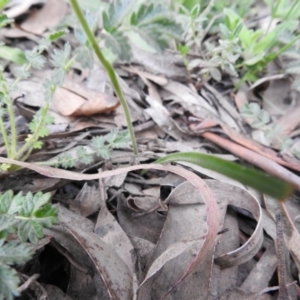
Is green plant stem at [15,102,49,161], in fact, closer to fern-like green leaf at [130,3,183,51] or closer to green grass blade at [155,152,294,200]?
fern-like green leaf at [130,3,183,51]

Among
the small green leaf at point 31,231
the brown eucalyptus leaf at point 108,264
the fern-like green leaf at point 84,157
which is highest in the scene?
the small green leaf at point 31,231

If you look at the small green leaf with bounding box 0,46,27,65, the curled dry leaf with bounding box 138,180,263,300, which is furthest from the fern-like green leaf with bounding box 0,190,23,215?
the small green leaf with bounding box 0,46,27,65

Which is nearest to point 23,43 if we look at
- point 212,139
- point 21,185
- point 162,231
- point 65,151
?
point 65,151

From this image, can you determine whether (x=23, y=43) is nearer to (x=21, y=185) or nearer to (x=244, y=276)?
(x=21, y=185)

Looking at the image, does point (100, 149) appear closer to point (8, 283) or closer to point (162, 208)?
point (162, 208)

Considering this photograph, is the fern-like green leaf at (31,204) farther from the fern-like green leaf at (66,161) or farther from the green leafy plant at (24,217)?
the fern-like green leaf at (66,161)

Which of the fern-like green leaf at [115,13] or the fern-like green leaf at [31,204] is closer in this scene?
the fern-like green leaf at [31,204]

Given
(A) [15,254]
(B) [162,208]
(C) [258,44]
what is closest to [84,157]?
(B) [162,208]

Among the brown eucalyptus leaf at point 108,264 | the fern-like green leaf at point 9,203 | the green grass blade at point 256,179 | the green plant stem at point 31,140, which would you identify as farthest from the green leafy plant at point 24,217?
A: the green grass blade at point 256,179
